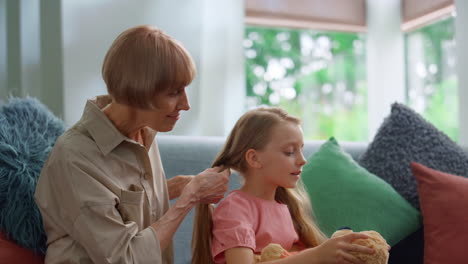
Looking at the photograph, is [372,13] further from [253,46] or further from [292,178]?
[292,178]

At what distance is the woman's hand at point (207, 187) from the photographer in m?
1.34

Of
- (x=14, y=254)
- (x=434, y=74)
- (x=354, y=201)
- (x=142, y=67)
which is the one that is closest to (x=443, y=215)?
(x=354, y=201)

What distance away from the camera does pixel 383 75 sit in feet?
12.3

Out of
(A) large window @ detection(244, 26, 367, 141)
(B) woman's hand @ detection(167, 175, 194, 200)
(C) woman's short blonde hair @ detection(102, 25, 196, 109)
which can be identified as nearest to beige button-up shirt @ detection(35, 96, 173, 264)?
(C) woman's short blonde hair @ detection(102, 25, 196, 109)

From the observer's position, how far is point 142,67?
48.7 inches

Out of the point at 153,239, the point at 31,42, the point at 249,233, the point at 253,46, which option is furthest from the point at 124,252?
the point at 253,46

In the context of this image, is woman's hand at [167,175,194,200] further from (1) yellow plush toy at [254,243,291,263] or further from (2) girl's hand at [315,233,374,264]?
(2) girl's hand at [315,233,374,264]

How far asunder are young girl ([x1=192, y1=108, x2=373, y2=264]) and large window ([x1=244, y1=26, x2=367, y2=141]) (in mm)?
2279

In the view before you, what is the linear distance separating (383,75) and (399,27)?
369 millimetres

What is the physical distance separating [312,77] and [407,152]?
1887 mm

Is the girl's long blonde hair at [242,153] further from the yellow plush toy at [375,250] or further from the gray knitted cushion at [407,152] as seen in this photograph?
the gray knitted cushion at [407,152]

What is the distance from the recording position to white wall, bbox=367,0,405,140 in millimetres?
3693

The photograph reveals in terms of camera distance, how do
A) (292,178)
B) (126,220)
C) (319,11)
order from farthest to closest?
(319,11), (292,178), (126,220)

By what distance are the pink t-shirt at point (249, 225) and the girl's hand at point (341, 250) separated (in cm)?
22
